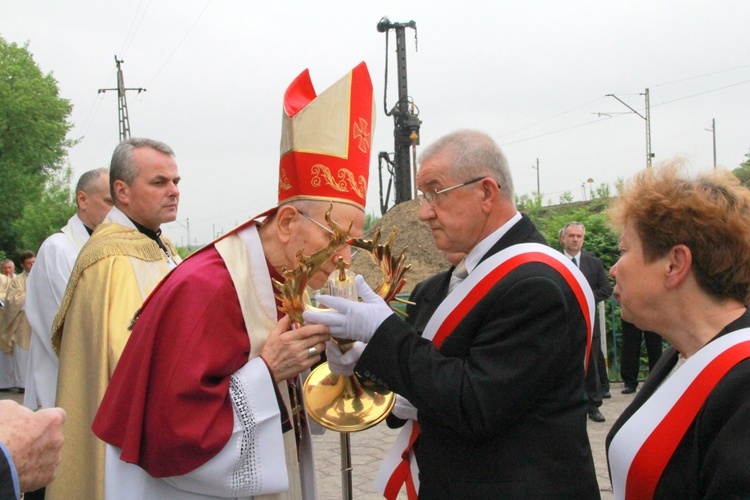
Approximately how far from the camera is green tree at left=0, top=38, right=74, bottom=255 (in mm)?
32375

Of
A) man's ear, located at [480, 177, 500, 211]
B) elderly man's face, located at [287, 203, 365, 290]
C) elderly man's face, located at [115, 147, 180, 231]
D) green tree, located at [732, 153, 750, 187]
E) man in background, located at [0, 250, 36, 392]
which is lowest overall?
man in background, located at [0, 250, 36, 392]

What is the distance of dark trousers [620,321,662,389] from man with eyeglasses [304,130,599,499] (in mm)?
6334

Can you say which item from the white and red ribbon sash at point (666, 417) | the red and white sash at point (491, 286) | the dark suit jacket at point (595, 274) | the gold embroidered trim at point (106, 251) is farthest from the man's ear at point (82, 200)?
the dark suit jacket at point (595, 274)

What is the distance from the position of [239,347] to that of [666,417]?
1364 millimetres

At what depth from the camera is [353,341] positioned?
8.34ft

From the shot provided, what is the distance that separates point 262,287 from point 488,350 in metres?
0.88

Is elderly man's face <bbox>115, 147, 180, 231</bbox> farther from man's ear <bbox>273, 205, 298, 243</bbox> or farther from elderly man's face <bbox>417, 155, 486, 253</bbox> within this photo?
elderly man's face <bbox>417, 155, 486, 253</bbox>

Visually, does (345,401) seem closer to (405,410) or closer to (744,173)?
(405,410)

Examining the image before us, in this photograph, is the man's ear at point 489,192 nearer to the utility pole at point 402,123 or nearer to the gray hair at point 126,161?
the gray hair at point 126,161

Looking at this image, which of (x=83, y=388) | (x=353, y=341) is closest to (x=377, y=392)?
(x=353, y=341)

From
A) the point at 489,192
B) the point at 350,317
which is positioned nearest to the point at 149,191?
the point at 350,317

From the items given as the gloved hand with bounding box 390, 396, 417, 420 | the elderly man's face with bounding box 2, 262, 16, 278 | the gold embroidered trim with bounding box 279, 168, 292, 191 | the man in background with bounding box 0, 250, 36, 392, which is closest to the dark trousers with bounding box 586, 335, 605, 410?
the gloved hand with bounding box 390, 396, 417, 420

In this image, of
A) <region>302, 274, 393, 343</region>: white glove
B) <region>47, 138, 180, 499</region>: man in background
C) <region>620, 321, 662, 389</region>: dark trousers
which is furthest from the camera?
<region>620, 321, 662, 389</region>: dark trousers

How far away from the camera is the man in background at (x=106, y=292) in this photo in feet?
10.9
